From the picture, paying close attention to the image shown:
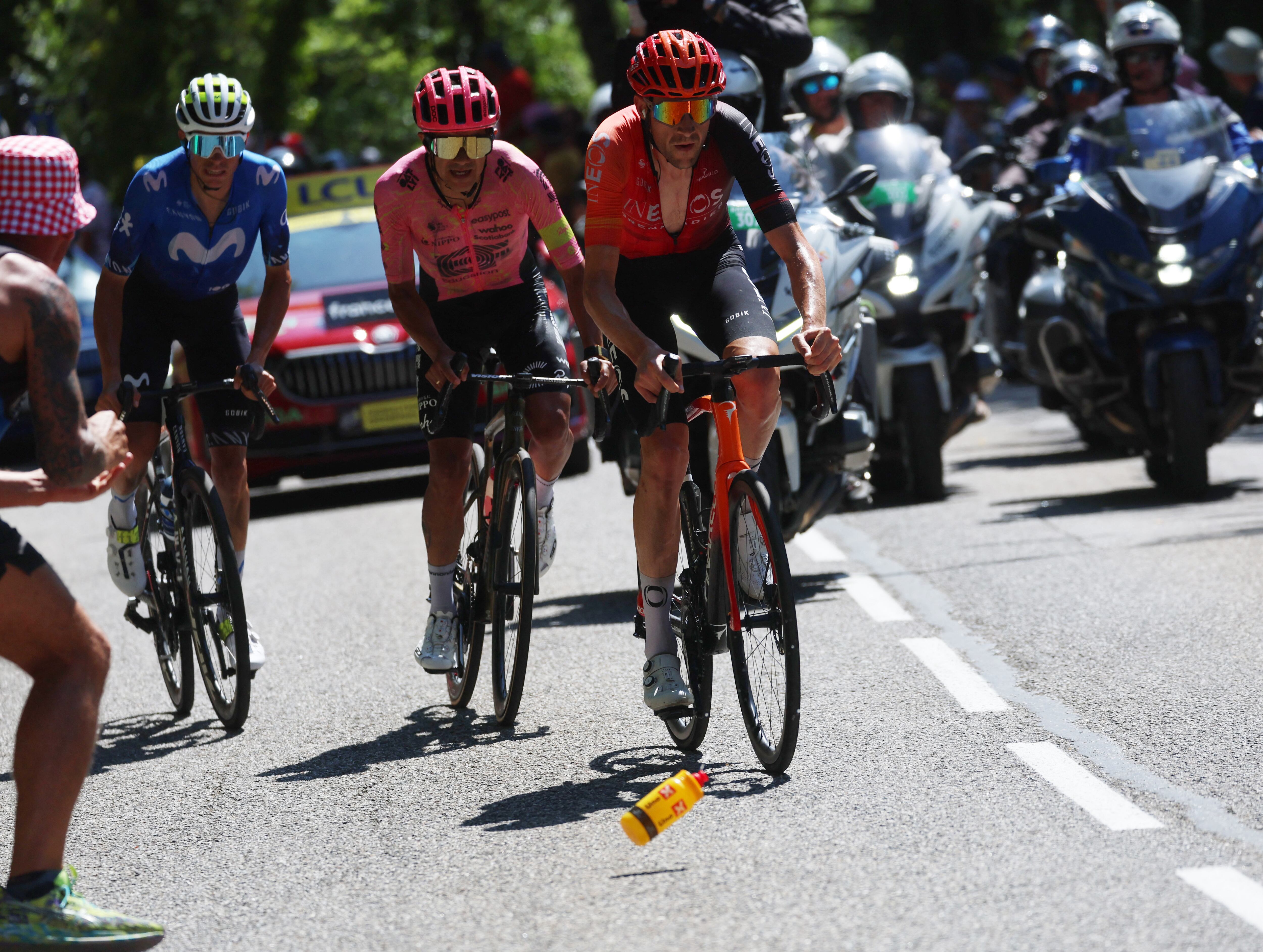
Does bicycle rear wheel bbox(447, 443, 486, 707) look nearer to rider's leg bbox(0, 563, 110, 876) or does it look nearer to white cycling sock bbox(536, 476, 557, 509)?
white cycling sock bbox(536, 476, 557, 509)

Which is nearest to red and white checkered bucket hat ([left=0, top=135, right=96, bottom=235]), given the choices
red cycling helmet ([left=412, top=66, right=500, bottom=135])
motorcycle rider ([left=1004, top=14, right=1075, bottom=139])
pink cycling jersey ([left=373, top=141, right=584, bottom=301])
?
red cycling helmet ([left=412, top=66, right=500, bottom=135])

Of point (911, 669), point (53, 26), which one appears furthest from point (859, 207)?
point (53, 26)

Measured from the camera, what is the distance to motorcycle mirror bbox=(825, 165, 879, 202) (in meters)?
9.19

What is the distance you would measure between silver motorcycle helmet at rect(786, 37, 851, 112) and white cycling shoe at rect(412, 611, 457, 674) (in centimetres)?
653

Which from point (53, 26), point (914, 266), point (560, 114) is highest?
point (53, 26)

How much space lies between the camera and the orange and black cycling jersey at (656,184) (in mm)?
5918

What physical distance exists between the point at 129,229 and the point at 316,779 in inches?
89.9

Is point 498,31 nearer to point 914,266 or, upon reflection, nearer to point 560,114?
point 560,114

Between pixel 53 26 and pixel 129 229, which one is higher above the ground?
pixel 53 26

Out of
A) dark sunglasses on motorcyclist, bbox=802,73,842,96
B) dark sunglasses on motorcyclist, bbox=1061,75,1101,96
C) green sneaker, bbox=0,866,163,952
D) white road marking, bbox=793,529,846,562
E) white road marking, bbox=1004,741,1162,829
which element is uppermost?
dark sunglasses on motorcyclist, bbox=802,73,842,96

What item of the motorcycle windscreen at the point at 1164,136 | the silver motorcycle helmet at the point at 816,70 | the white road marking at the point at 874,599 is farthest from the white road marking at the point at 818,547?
the silver motorcycle helmet at the point at 816,70

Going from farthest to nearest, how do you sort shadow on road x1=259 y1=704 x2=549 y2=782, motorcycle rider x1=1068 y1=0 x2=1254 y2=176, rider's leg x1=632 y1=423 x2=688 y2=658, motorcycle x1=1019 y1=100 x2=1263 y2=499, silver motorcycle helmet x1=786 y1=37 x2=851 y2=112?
silver motorcycle helmet x1=786 y1=37 x2=851 y2=112 → motorcycle rider x1=1068 y1=0 x2=1254 y2=176 → motorcycle x1=1019 y1=100 x2=1263 y2=499 → shadow on road x1=259 y1=704 x2=549 y2=782 → rider's leg x1=632 y1=423 x2=688 y2=658

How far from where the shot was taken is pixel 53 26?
2284cm

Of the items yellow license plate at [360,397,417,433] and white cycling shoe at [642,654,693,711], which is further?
yellow license plate at [360,397,417,433]
